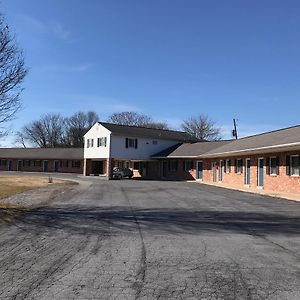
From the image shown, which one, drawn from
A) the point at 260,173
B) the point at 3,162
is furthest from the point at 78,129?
the point at 260,173

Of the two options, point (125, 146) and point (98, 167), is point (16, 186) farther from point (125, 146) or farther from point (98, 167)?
point (98, 167)

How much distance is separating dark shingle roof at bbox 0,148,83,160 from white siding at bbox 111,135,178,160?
15913 mm

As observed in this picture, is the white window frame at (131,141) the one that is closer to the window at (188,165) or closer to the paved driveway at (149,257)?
the window at (188,165)

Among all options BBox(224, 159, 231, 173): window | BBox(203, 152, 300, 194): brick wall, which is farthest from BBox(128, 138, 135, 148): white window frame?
BBox(224, 159, 231, 173): window

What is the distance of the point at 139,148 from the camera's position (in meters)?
58.0

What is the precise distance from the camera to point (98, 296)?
5426 mm

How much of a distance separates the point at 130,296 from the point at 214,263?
7.72 feet

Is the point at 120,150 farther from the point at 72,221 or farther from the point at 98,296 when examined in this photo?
the point at 98,296

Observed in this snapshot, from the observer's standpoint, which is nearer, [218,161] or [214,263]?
[214,263]

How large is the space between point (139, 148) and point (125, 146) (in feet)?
7.47

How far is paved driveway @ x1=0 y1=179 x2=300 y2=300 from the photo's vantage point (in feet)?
18.8

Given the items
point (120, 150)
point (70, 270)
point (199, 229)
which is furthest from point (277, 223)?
point (120, 150)

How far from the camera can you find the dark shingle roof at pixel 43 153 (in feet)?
241

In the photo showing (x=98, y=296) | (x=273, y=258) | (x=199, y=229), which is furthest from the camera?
(x=199, y=229)
